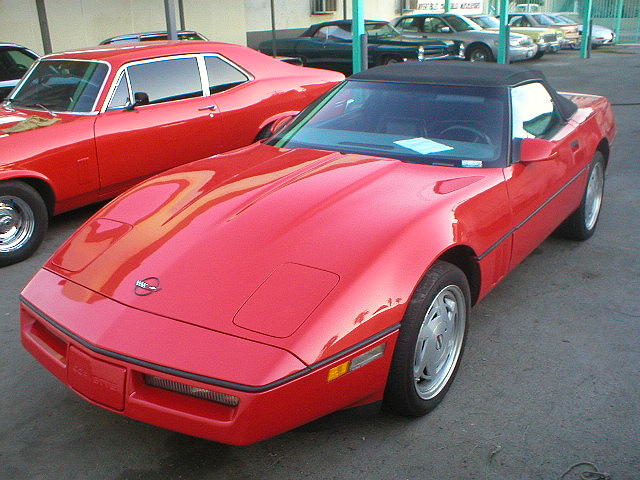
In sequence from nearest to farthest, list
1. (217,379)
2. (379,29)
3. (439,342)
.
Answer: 1. (217,379)
2. (439,342)
3. (379,29)

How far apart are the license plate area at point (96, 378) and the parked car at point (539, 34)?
1954cm

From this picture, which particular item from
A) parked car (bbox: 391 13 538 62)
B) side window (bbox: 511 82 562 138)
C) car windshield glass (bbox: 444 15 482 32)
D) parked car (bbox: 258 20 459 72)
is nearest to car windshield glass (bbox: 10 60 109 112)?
side window (bbox: 511 82 562 138)

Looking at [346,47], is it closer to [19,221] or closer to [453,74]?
[19,221]

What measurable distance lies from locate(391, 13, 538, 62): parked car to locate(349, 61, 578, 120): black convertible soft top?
1431 cm

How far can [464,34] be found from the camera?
61.0 feet

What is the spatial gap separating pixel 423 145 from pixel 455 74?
64 cm

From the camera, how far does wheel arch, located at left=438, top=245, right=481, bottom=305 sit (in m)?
3.04

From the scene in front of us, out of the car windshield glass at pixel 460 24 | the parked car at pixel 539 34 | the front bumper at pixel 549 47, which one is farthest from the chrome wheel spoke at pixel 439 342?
the front bumper at pixel 549 47

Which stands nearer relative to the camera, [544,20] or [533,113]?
[533,113]

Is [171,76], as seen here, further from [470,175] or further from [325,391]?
[325,391]

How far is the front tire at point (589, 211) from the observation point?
4809 mm

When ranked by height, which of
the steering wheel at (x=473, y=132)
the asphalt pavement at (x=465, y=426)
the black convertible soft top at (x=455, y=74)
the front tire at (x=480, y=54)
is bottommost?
the front tire at (x=480, y=54)

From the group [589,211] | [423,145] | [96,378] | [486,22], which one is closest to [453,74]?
[423,145]

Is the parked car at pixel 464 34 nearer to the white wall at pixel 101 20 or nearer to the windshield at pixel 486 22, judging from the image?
the windshield at pixel 486 22
